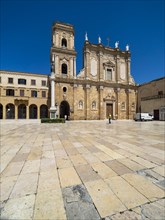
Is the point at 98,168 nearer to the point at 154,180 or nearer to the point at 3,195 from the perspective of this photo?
the point at 154,180

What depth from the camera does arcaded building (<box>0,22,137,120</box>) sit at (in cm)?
3083

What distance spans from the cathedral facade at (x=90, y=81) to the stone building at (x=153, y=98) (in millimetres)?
2063

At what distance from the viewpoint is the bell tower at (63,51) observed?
3144cm

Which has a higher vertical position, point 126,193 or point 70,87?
point 70,87

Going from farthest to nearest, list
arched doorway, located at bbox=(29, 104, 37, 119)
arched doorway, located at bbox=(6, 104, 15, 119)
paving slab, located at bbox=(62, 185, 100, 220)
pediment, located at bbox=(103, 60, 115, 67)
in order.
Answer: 1. pediment, located at bbox=(103, 60, 115, 67)
2. arched doorway, located at bbox=(29, 104, 37, 119)
3. arched doorway, located at bbox=(6, 104, 15, 119)
4. paving slab, located at bbox=(62, 185, 100, 220)

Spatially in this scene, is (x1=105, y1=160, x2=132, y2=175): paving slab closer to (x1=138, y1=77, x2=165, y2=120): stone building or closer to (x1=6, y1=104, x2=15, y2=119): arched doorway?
(x1=6, y1=104, x2=15, y2=119): arched doorway

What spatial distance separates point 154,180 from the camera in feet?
9.71

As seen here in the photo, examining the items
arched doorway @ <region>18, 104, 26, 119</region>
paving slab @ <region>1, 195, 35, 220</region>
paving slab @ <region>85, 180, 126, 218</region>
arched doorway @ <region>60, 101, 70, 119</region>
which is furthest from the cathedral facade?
paving slab @ <region>1, 195, 35, 220</region>

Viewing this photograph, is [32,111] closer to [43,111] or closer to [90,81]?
[43,111]

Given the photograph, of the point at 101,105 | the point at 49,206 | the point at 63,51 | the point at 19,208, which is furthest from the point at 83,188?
the point at 63,51

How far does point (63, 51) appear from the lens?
32219 mm

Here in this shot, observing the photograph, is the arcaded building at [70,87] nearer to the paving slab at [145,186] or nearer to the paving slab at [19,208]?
the paving slab at [145,186]

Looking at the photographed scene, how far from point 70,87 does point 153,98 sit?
850 inches

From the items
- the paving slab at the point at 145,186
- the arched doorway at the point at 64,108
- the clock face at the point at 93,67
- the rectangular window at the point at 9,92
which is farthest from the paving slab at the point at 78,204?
the clock face at the point at 93,67
